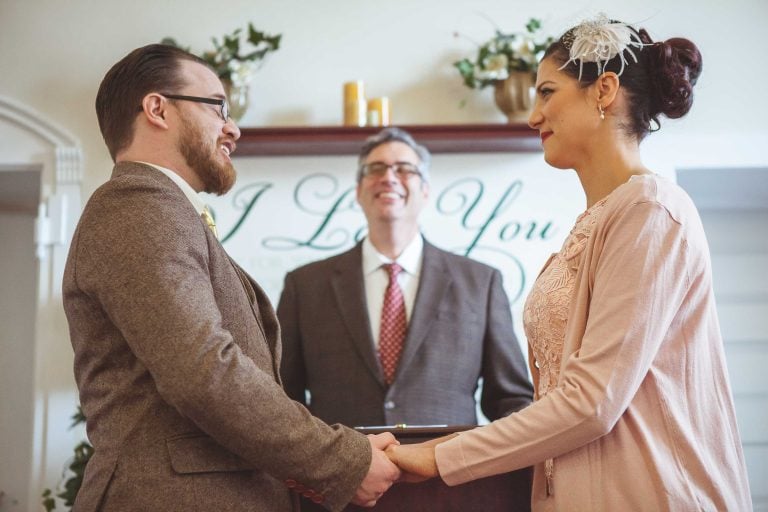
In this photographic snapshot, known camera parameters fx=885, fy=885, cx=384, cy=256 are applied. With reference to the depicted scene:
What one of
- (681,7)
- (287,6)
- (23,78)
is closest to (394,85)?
(287,6)

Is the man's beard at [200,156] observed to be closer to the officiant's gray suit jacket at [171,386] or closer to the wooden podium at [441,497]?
the officiant's gray suit jacket at [171,386]

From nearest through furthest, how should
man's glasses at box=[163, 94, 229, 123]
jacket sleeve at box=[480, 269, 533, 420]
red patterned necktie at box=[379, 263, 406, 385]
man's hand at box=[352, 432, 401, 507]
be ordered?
man's hand at box=[352, 432, 401, 507]
man's glasses at box=[163, 94, 229, 123]
jacket sleeve at box=[480, 269, 533, 420]
red patterned necktie at box=[379, 263, 406, 385]

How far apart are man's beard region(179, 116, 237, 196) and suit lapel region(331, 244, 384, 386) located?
111 cm

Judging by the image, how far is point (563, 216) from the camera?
3.77 metres

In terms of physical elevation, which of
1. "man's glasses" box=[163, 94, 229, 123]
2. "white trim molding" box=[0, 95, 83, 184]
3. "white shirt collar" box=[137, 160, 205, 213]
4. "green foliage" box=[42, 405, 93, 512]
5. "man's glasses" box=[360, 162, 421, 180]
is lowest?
"green foliage" box=[42, 405, 93, 512]

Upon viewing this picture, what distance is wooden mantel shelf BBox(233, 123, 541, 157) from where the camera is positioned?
3570mm

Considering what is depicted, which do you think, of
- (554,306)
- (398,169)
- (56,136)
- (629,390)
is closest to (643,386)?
(629,390)

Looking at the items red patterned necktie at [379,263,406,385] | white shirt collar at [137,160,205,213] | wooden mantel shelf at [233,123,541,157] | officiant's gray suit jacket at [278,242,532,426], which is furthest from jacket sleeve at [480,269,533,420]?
white shirt collar at [137,160,205,213]

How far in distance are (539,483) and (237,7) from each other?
283 cm

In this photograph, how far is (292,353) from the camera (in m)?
2.93

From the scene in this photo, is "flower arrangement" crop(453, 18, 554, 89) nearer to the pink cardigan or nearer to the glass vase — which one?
the glass vase

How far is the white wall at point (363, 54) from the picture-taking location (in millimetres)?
3801

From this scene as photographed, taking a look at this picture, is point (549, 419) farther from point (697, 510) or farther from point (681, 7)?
point (681, 7)

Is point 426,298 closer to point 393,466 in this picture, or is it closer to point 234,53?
point 393,466
